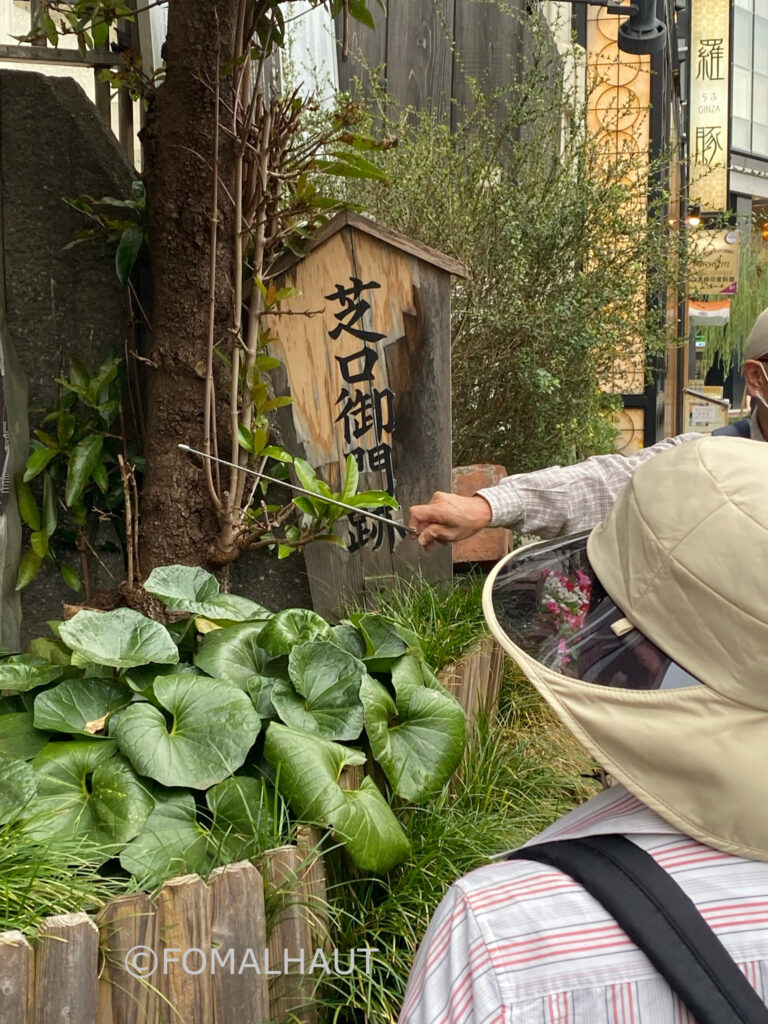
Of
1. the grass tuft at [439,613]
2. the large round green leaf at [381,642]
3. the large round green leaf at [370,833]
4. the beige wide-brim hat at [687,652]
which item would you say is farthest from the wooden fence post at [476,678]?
the beige wide-brim hat at [687,652]

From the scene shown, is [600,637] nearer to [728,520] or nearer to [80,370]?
[728,520]

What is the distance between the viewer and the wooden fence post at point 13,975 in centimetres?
151

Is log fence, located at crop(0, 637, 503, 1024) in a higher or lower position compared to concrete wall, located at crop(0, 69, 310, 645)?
lower

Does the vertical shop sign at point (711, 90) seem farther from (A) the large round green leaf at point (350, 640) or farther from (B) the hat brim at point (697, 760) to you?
(B) the hat brim at point (697, 760)

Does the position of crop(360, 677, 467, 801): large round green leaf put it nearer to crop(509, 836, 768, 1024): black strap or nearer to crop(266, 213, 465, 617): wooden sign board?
crop(266, 213, 465, 617): wooden sign board

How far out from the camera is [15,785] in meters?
1.87

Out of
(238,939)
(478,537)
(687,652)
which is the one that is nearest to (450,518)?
(238,939)

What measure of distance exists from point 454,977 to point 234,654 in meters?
1.62

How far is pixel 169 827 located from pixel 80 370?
6.06 ft

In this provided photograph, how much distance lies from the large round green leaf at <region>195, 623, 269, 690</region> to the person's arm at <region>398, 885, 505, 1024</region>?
1427 millimetres

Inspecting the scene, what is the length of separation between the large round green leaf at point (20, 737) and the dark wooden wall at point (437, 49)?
16.3ft

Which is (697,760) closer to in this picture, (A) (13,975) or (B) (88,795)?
(A) (13,975)

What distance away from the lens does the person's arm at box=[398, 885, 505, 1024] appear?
2.94 feet

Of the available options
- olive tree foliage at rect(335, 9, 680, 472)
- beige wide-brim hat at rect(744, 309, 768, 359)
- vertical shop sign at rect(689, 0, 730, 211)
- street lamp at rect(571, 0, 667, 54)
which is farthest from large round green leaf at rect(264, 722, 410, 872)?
vertical shop sign at rect(689, 0, 730, 211)
